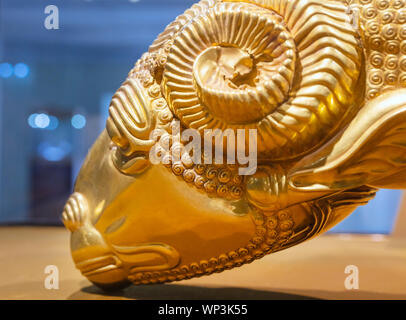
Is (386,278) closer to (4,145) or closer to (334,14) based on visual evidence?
(334,14)

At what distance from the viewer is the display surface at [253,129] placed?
67 centimetres

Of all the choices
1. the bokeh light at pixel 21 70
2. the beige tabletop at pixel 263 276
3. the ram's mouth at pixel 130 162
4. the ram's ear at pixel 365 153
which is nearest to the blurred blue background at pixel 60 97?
the bokeh light at pixel 21 70

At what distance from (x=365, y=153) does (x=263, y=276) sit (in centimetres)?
50

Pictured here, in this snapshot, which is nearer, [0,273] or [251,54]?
[251,54]

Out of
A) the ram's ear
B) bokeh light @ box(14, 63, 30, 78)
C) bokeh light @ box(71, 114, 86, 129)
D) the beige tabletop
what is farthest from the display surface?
bokeh light @ box(14, 63, 30, 78)

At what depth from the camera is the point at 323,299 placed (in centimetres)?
86

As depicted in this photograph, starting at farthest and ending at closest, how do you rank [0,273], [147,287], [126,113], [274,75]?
[0,273] < [147,287] < [126,113] < [274,75]

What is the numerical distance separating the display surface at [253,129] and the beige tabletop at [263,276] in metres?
0.15

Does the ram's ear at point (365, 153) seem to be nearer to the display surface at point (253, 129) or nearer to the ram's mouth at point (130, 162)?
the display surface at point (253, 129)

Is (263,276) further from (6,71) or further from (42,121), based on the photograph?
(6,71)

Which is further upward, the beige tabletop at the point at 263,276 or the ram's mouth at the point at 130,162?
the ram's mouth at the point at 130,162

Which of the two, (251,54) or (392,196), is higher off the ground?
(251,54)

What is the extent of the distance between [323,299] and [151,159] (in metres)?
0.41

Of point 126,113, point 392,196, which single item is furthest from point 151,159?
point 392,196
